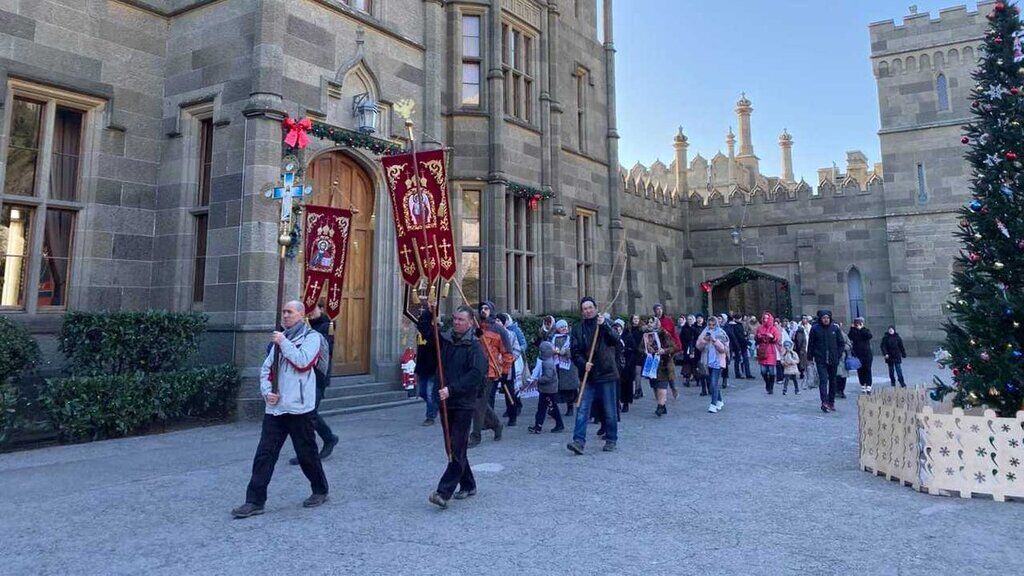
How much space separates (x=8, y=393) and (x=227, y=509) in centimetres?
394

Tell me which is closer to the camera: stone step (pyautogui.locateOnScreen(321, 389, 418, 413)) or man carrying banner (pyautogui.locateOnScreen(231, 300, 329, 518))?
man carrying banner (pyautogui.locateOnScreen(231, 300, 329, 518))

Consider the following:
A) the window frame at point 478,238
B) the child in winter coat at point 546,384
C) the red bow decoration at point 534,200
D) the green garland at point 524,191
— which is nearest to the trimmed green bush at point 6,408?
the child in winter coat at point 546,384

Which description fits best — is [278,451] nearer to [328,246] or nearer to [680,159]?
[328,246]

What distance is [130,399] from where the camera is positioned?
7.95 metres

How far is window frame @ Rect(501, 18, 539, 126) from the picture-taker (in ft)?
49.5

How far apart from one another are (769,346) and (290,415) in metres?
11.3

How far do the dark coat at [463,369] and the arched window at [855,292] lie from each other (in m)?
23.1

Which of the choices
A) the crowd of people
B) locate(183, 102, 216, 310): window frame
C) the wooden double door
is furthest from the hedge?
the crowd of people

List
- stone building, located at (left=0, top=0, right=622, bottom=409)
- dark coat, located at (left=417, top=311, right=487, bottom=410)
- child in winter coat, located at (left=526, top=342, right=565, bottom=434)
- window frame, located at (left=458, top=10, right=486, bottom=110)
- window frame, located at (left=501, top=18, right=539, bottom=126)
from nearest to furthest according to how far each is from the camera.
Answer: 1. dark coat, located at (left=417, top=311, right=487, bottom=410)
2. child in winter coat, located at (left=526, top=342, right=565, bottom=434)
3. stone building, located at (left=0, top=0, right=622, bottom=409)
4. window frame, located at (left=458, top=10, right=486, bottom=110)
5. window frame, located at (left=501, top=18, right=539, bottom=126)

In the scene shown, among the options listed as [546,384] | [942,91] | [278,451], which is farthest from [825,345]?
[942,91]

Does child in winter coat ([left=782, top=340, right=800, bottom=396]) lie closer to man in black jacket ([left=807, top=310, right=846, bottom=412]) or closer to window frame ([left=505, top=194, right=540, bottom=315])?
man in black jacket ([left=807, top=310, right=846, bottom=412])

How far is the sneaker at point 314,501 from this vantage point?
5.14 meters

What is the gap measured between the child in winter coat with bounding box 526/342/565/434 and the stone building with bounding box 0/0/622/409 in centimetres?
355

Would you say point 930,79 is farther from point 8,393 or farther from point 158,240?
point 8,393
